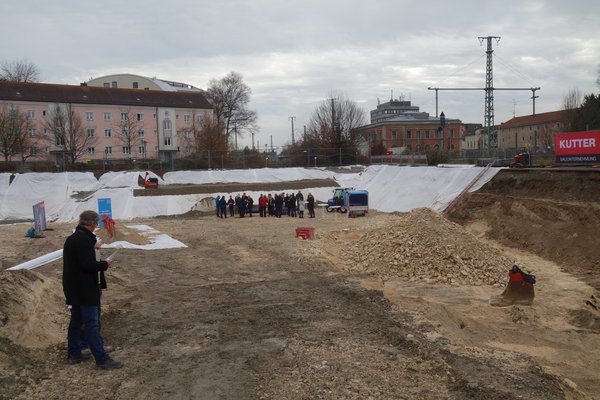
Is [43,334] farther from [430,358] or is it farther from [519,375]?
[519,375]

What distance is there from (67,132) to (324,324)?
54136 mm

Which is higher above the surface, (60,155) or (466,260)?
(60,155)

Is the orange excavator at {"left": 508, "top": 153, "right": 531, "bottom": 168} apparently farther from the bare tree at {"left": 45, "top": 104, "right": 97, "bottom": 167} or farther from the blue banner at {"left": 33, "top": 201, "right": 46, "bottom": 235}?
the bare tree at {"left": 45, "top": 104, "right": 97, "bottom": 167}

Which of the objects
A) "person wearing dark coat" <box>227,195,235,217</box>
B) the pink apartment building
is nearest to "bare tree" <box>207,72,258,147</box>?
the pink apartment building

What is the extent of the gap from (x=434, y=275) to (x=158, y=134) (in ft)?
196

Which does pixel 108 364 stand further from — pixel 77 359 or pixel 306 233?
pixel 306 233

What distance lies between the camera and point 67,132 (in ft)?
182

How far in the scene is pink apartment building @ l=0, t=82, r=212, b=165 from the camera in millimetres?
57344

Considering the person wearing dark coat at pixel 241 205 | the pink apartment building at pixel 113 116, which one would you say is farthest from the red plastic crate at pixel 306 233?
the pink apartment building at pixel 113 116

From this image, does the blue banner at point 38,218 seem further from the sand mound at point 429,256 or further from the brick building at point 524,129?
the brick building at point 524,129

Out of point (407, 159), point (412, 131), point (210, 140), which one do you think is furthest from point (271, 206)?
point (412, 131)

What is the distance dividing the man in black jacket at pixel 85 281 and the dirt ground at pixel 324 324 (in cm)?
47

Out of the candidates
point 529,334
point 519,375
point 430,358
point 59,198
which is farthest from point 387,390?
point 59,198

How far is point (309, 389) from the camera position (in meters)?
5.97
